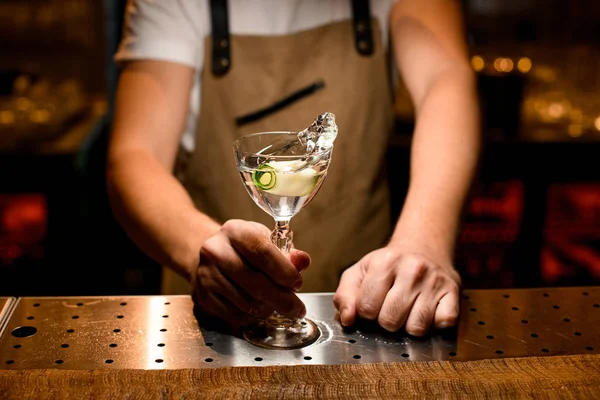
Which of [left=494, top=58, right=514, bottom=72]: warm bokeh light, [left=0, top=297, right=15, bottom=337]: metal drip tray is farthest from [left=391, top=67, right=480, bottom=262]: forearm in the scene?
[left=494, top=58, right=514, bottom=72]: warm bokeh light

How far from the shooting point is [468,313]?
57.2 inches

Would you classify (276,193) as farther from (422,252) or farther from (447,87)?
(447,87)

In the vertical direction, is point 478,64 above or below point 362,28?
below

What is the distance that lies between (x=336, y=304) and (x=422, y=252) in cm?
22

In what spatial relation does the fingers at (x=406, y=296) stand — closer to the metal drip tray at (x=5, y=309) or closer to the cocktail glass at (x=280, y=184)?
the cocktail glass at (x=280, y=184)

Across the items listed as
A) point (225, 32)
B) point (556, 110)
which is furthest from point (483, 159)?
point (225, 32)

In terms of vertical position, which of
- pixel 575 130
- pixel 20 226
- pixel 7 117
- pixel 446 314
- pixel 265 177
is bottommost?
pixel 20 226

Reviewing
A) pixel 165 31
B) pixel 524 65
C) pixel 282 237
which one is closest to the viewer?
pixel 282 237

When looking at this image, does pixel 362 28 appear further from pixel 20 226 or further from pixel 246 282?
pixel 20 226

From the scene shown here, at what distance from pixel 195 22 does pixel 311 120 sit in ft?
1.53

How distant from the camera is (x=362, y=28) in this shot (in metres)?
2.28

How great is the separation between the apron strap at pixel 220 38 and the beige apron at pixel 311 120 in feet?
0.07

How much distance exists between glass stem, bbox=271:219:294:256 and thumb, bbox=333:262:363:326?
0.18 meters

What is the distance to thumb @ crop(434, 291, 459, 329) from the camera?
1.34 meters
